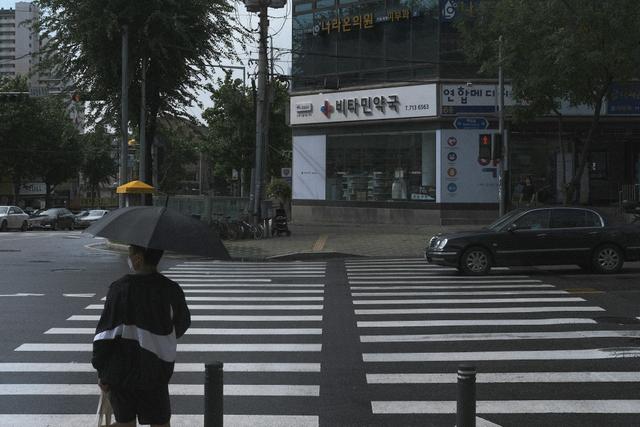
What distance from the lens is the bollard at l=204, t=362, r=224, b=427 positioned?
398 centimetres

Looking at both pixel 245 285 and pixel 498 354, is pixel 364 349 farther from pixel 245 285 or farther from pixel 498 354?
pixel 245 285

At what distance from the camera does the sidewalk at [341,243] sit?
21088 millimetres

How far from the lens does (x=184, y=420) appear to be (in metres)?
5.68

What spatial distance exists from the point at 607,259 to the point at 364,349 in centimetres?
940

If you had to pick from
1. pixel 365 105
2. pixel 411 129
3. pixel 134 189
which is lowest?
pixel 134 189

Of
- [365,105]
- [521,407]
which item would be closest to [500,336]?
[521,407]

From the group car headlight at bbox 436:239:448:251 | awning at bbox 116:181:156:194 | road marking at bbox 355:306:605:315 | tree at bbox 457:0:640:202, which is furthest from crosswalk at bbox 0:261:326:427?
awning at bbox 116:181:156:194

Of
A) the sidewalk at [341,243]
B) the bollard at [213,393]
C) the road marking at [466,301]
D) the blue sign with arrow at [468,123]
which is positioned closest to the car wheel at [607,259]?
the road marking at [466,301]

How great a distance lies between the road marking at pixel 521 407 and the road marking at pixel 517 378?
657mm

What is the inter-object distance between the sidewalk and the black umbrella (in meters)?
16.4

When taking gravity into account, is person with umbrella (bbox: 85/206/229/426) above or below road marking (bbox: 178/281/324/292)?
above

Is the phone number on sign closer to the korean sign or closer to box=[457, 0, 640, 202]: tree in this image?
the korean sign

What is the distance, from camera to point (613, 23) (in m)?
17.4

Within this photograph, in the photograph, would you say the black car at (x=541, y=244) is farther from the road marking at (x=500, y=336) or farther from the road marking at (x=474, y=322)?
the road marking at (x=500, y=336)
